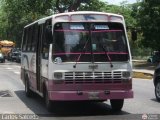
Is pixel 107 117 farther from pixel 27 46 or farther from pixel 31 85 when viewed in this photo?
pixel 27 46

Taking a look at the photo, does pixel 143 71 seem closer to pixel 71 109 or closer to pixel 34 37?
pixel 34 37

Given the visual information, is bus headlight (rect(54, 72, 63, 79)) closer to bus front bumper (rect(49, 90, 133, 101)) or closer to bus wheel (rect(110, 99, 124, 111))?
bus front bumper (rect(49, 90, 133, 101))

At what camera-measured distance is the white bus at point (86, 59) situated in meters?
13.3

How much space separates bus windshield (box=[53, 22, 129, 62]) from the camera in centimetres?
1348

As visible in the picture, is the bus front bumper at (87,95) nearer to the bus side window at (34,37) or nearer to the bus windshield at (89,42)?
the bus windshield at (89,42)

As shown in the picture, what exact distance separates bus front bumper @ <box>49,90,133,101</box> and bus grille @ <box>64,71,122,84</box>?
0.28 meters

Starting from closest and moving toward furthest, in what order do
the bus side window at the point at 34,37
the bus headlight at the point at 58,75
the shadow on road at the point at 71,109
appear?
the bus headlight at the point at 58,75 → the shadow on road at the point at 71,109 → the bus side window at the point at 34,37

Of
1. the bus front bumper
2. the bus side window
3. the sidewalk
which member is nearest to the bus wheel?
the bus front bumper

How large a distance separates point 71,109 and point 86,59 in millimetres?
2021

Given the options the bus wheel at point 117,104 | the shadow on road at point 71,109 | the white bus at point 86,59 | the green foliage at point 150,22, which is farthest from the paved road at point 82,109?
the green foliage at point 150,22

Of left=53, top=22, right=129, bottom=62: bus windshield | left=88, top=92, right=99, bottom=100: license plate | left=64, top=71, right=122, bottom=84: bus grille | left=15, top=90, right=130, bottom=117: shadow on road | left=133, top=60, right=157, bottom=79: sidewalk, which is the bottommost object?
left=133, top=60, right=157, bottom=79: sidewalk

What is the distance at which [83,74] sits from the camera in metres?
13.4

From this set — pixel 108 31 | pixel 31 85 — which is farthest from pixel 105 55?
pixel 31 85

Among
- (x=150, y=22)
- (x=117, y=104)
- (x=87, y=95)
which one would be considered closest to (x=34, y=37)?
(x=117, y=104)
